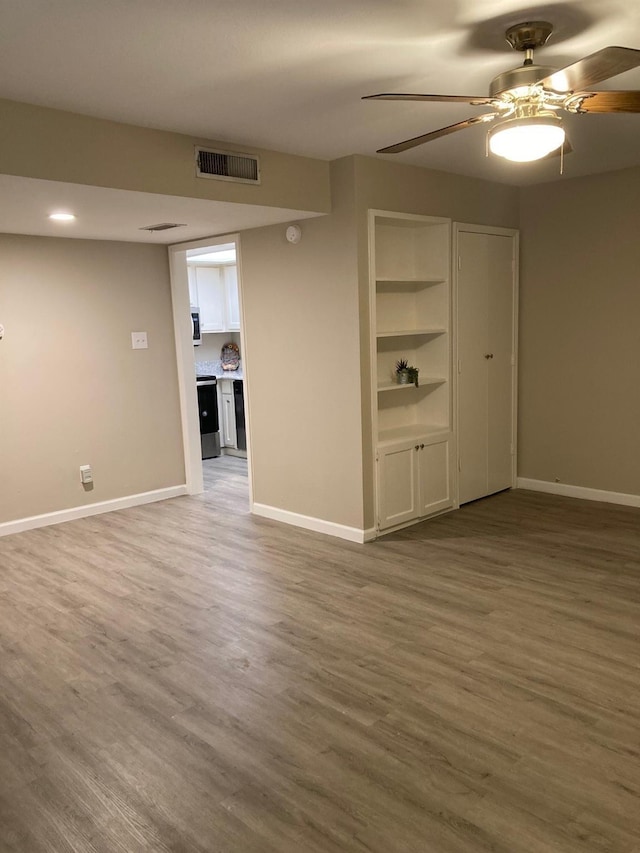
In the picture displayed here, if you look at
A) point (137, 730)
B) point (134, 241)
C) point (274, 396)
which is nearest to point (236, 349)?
point (134, 241)

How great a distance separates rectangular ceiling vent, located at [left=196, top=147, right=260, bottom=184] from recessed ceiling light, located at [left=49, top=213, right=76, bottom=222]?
3.12ft

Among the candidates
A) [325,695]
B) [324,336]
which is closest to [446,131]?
[324,336]

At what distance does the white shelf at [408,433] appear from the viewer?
4652 mm

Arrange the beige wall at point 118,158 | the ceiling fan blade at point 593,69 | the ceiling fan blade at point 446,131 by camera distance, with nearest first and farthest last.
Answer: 1. the ceiling fan blade at point 593,69
2. the ceiling fan blade at point 446,131
3. the beige wall at point 118,158

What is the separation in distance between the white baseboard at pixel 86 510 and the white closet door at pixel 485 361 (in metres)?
2.51

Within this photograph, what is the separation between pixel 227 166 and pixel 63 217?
113 cm

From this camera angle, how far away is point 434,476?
493 centimetres

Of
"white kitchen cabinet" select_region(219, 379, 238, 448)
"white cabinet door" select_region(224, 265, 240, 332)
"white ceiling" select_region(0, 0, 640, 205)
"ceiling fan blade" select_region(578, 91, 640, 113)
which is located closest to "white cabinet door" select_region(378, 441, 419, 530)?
"white ceiling" select_region(0, 0, 640, 205)

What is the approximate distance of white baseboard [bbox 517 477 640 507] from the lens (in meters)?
5.16

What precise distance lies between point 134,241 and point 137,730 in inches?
157

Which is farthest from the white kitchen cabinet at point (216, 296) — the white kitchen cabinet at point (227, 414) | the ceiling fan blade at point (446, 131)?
the ceiling fan blade at point (446, 131)

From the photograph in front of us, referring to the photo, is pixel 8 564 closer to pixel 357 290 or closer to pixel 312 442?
pixel 312 442

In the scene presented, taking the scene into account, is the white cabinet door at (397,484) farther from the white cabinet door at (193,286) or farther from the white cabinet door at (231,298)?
the white cabinet door at (193,286)

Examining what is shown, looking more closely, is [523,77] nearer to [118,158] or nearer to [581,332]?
[118,158]
